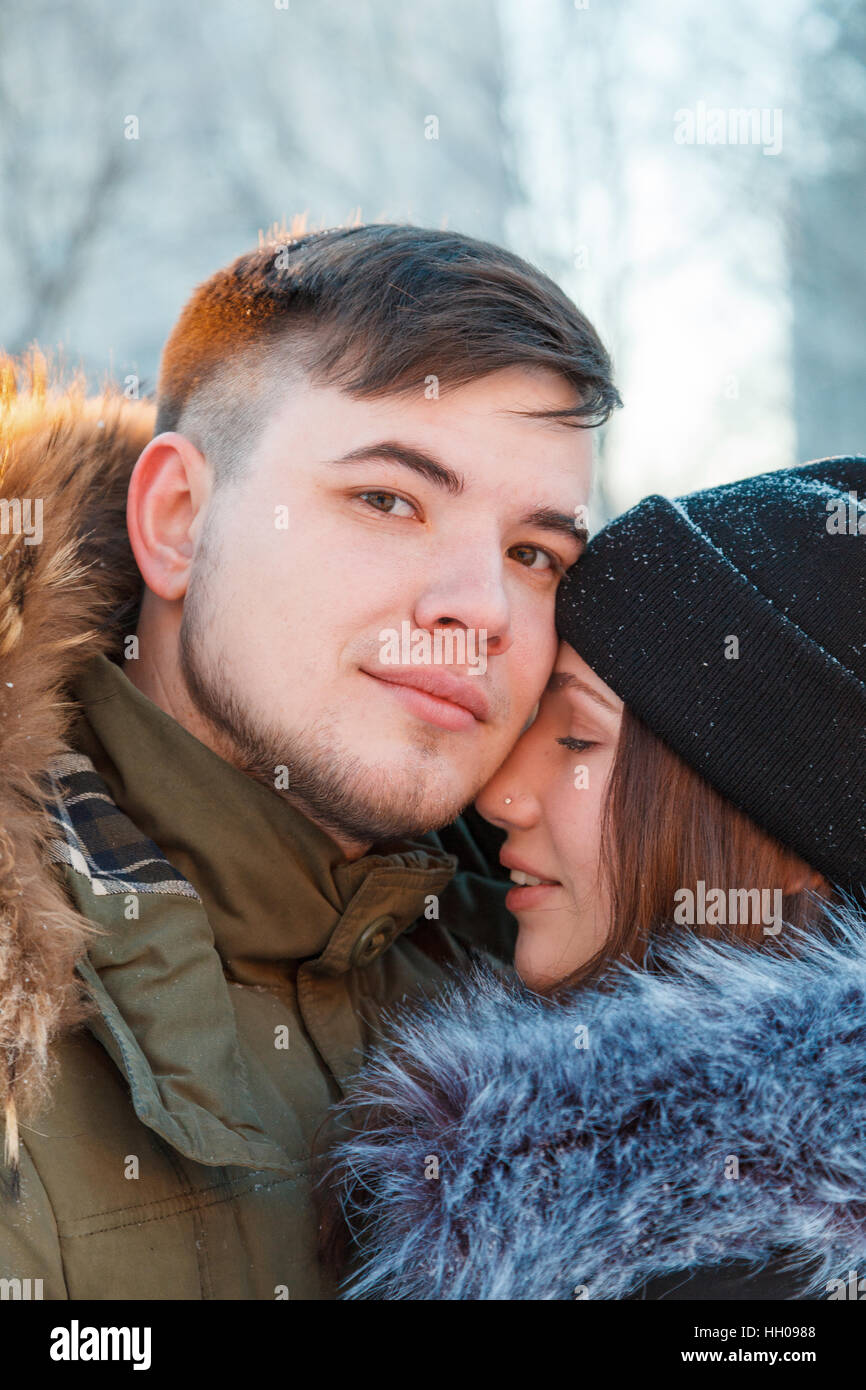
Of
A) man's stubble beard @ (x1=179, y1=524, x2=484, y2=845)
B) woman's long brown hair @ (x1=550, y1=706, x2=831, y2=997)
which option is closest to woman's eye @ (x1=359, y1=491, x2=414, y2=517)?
man's stubble beard @ (x1=179, y1=524, x2=484, y2=845)

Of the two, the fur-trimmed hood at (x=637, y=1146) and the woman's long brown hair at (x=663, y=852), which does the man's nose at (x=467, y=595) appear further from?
the fur-trimmed hood at (x=637, y=1146)

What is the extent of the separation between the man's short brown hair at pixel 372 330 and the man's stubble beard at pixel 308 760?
0.94 feet

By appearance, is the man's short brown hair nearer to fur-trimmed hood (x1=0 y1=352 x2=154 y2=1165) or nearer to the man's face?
the man's face

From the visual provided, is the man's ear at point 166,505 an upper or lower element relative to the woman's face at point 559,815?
upper

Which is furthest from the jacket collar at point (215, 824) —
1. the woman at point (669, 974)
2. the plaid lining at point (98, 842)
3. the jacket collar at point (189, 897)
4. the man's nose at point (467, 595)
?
the man's nose at point (467, 595)

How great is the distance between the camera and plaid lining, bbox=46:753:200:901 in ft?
5.06

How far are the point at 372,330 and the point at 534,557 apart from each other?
475 millimetres

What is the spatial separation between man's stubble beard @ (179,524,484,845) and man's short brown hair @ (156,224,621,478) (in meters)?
0.29

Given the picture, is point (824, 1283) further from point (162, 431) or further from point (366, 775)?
point (162, 431)

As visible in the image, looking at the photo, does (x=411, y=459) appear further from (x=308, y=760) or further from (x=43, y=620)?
(x=43, y=620)

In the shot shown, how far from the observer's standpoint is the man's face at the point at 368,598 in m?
1.88

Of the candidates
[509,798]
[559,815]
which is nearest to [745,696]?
[559,815]

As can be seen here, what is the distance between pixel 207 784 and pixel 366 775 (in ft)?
0.81

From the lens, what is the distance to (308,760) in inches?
73.8
